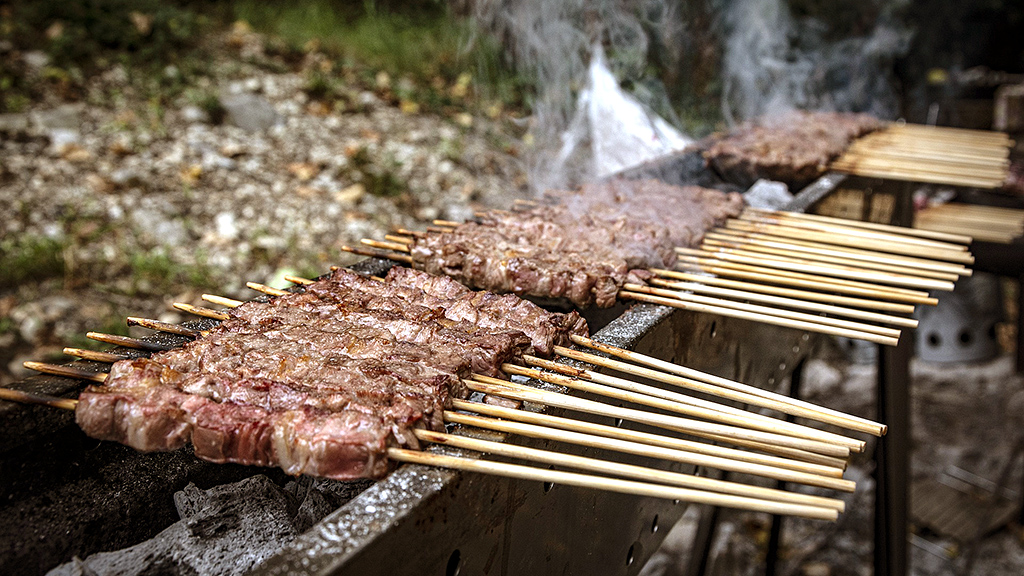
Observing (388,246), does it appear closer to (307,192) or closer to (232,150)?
(307,192)

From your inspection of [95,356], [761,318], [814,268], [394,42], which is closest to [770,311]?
[761,318]

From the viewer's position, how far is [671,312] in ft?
8.07

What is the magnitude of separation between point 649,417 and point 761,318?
0.81 m

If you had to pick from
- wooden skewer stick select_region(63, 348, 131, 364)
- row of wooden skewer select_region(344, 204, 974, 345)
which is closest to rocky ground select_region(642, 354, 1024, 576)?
row of wooden skewer select_region(344, 204, 974, 345)

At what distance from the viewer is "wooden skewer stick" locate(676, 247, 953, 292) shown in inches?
104

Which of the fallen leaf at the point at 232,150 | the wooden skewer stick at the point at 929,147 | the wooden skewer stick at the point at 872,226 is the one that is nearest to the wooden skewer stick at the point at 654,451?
the wooden skewer stick at the point at 872,226

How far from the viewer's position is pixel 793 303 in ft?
8.07

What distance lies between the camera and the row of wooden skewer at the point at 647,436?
1484mm

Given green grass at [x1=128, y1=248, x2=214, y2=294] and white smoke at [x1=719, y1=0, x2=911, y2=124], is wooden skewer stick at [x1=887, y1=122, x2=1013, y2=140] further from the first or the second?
green grass at [x1=128, y1=248, x2=214, y2=294]

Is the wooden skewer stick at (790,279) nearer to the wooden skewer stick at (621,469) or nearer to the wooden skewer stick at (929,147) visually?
the wooden skewer stick at (621,469)

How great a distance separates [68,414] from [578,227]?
85.3 inches

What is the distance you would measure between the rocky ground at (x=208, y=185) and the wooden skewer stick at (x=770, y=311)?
5137mm

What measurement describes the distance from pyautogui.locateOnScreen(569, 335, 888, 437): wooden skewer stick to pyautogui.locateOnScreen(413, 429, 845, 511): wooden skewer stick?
327 mm

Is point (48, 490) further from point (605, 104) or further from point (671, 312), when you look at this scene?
point (605, 104)
